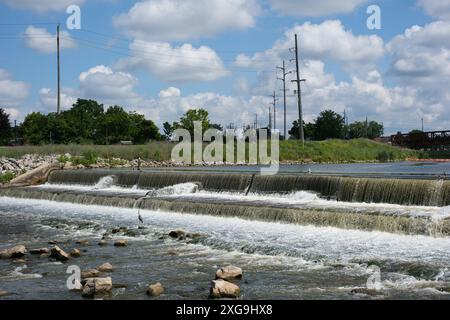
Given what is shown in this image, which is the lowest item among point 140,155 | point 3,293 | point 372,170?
point 3,293

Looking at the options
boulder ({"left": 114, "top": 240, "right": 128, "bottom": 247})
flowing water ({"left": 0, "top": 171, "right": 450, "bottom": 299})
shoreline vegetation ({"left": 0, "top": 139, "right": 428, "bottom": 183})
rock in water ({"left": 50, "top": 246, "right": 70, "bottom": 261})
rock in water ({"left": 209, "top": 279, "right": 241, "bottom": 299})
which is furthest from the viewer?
shoreline vegetation ({"left": 0, "top": 139, "right": 428, "bottom": 183})

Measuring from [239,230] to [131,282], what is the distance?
17.7 ft

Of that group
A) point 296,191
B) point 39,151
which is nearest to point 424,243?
point 296,191

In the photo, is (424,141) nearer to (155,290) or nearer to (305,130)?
(305,130)

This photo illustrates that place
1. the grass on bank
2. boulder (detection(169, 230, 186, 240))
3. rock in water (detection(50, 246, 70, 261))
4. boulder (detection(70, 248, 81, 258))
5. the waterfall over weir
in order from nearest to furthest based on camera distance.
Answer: rock in water (detection(50, 246, 70, 261)) → boulder (detection(70, 248, 81, 258)) → boulder (detection(169, 230, 186, 240)) → the waterfall over weir → the grass on bank

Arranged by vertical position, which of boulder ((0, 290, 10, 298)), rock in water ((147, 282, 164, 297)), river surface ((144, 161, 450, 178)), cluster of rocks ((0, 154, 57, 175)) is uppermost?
cluster of rocks ((0, 154, 57, 175))

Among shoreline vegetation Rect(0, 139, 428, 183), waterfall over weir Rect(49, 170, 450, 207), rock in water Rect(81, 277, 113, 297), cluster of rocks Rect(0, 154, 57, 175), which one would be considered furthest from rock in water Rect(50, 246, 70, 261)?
cluster of rocks Rect(0, 154, 57, 175)

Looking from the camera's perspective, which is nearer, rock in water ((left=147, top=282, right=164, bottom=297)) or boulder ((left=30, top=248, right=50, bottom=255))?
rock in water ((left=147, top=282, right=164, bottom=297))

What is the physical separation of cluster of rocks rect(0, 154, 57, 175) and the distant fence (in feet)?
157

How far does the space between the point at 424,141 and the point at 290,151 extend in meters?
25.1

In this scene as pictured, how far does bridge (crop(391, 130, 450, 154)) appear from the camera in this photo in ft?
219

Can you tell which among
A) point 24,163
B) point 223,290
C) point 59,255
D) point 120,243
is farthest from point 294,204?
point 24,163

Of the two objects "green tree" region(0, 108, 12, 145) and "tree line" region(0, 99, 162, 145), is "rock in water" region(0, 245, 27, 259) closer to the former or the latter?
"tree line" region(0, 99, 162, 145)

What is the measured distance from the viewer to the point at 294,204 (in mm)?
17078
